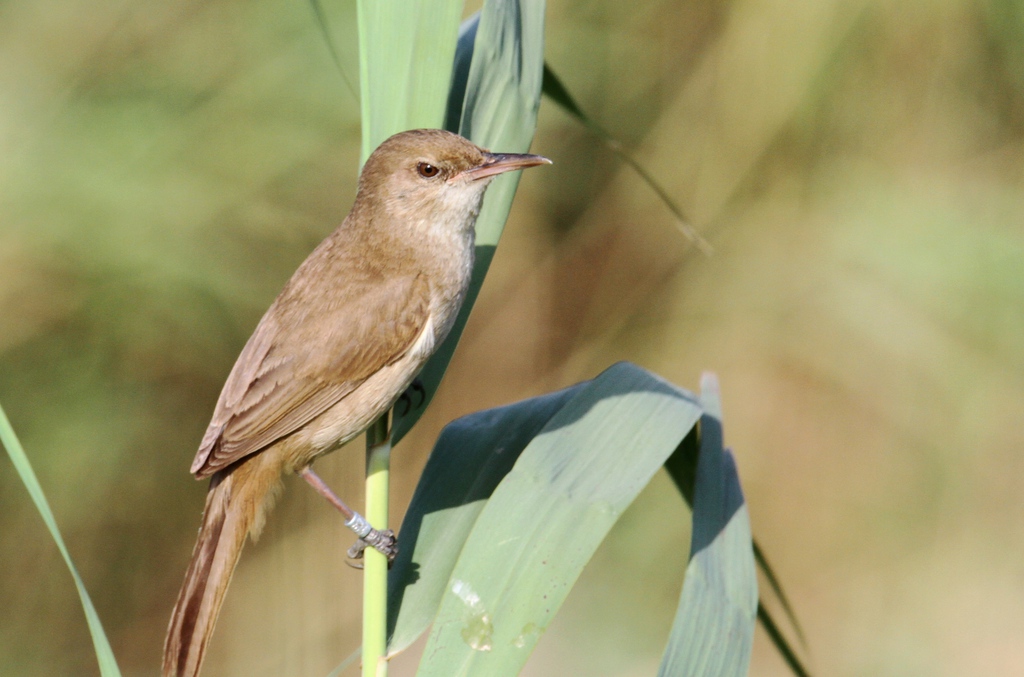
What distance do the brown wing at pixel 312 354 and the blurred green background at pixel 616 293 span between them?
1.04 metres

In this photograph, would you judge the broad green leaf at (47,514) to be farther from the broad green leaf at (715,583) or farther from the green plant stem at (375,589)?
the broad green leaf at (715,583)

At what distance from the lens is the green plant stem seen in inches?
58.3

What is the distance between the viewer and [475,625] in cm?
139

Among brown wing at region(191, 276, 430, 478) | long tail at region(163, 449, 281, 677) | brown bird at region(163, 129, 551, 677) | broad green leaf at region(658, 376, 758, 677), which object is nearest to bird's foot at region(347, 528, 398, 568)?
brown bird at region(163, 129, 551, 677)

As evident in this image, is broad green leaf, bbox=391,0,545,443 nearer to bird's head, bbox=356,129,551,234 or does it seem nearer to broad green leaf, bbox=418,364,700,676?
bird's head, bbox=356,129,551,234

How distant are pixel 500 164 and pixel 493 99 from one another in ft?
0.46

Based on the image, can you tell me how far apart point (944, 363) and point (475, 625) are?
8.73 ft

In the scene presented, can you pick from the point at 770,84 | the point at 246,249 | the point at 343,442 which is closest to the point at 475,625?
the point at 343,442

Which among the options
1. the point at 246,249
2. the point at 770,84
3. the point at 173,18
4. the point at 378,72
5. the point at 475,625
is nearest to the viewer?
the point at 475,625

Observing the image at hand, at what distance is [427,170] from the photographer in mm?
2076

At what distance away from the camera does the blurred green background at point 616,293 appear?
9.66ft

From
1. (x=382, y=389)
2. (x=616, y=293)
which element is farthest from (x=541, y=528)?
(x=616, y=293)

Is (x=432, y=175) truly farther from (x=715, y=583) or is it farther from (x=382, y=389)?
(x=715, y=583)

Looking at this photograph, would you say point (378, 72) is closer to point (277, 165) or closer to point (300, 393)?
point (300, 393)
